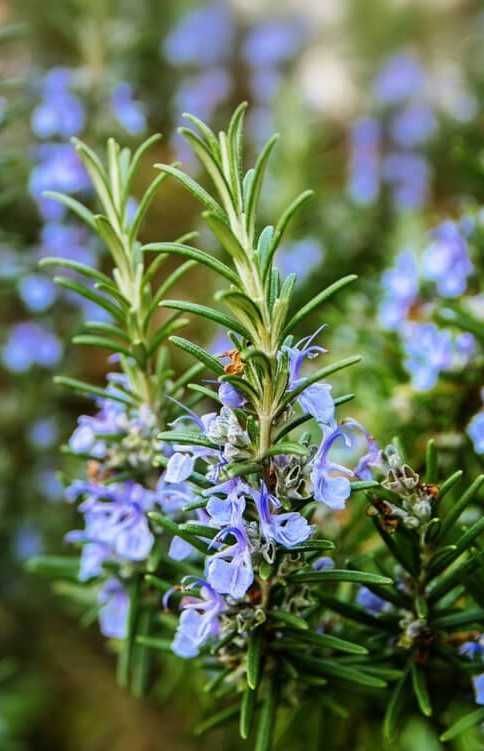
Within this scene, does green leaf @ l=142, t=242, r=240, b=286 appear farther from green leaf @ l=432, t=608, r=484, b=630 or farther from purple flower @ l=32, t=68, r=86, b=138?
purple flower @ l=32, t=68, r=86, b=138

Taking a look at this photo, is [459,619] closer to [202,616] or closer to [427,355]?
[202,616]

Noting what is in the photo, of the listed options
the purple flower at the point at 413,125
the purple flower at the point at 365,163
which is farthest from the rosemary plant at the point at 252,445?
the purple flower at the point at 413,125

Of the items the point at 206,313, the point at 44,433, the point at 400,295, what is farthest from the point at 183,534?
the point at 44,433

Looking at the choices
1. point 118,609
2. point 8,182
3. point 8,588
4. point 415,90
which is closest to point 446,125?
point 415,90

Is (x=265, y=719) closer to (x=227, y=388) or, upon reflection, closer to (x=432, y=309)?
(x=227, y=388)

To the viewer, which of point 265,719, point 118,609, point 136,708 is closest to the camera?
point 265,719

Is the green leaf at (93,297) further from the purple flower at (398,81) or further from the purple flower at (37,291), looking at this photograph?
the purple flower at (398,81)

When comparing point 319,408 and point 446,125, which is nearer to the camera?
point 319,408
